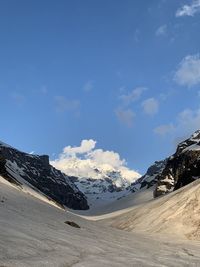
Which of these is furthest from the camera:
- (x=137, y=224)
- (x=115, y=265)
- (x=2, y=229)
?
(x=137, y=224)

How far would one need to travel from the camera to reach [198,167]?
122 metres

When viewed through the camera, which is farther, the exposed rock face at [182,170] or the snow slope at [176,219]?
the exposed rock face at [182,170]

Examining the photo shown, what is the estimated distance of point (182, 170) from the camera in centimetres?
13512

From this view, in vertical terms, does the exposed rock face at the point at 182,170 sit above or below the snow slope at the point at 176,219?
above

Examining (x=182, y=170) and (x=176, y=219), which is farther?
(x=182, y=170)

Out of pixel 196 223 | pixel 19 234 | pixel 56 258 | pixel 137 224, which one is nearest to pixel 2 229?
pixel 19 234

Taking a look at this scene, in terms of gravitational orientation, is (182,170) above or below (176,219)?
above

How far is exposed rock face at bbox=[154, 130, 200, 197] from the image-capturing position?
123 metres

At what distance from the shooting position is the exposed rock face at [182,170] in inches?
4830

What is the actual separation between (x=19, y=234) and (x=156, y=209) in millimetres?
39243

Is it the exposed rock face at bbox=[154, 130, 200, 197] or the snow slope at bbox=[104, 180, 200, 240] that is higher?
the exposed rock face at bbox=[154, 130, 200, 197]

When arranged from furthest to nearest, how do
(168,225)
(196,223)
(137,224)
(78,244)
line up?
(137,224) < (168,225) < (196,223) < (78,244)

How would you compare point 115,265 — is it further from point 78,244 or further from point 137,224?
point 137,224

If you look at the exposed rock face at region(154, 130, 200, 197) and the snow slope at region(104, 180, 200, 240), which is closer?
the snow slope at region(104, 180, 200, 240)
